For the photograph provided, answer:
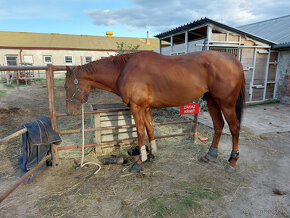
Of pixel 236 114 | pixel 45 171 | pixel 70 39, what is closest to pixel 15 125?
pixel 45 171

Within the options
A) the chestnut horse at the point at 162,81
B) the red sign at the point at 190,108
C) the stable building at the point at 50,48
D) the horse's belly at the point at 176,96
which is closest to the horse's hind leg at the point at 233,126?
the chestnut horse at the point at 162,81

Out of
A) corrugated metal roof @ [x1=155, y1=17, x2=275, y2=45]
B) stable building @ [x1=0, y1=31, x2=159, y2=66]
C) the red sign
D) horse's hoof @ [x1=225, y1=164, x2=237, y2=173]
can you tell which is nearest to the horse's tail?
horse's hoof @ [x1=225, y1=164, x2=237, y2=173]

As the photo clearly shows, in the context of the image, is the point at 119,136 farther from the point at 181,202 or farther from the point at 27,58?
the point at 27,58

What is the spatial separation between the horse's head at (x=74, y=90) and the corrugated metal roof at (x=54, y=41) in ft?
63.4

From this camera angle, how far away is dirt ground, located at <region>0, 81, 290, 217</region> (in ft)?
7.41

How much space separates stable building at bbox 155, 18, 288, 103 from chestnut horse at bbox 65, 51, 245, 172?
3678 millimetres

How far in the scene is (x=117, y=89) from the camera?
3.16 m

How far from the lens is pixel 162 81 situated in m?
2.99

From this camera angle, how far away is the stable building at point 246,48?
21.8 feet

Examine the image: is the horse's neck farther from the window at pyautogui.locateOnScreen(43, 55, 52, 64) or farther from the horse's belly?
the window at pyautogui.locateOnScreen(43, 55, 52, 64)

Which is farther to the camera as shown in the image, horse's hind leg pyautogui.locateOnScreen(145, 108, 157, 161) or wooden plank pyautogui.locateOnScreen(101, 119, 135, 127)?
wooden plank pyautogui.locateOnScreen(101, 119, 135, 127)

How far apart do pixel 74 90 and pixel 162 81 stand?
1.42m

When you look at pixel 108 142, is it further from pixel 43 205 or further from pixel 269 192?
pixel 269 192

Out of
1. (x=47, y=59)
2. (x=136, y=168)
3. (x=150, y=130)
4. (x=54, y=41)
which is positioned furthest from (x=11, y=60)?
(x=136, y=168)
